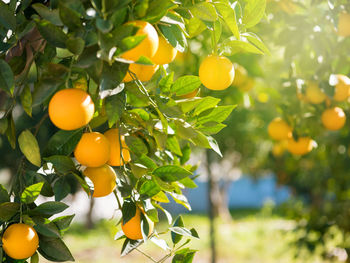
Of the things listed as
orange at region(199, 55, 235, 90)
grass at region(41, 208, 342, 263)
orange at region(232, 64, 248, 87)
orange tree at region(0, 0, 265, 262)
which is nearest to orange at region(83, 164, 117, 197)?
orange tree at region(0, 0, 265, 262)

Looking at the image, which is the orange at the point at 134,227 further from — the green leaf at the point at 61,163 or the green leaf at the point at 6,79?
the green leaf at the point at 6,79

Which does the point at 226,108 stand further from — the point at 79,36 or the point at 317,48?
the point at 317,48

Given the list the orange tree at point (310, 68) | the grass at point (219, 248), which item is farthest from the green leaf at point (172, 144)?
the grass at point (219, 248)

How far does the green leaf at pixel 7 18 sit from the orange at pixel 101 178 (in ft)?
0.86

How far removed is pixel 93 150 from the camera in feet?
2.12

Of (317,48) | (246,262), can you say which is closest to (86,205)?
(246,262)

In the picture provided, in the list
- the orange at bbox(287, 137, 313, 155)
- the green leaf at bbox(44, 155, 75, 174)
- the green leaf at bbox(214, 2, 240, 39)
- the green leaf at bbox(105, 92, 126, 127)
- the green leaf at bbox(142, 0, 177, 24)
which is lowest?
the orange at bbox(287, 137, 313, 155)

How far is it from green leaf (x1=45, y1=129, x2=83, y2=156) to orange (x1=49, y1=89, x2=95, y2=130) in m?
0.12

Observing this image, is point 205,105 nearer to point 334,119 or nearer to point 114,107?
point 114,107

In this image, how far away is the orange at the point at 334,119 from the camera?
127cm

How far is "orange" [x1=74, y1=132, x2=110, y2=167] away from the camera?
647mm

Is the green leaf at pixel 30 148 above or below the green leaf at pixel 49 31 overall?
below

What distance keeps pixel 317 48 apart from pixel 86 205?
7.59 metres

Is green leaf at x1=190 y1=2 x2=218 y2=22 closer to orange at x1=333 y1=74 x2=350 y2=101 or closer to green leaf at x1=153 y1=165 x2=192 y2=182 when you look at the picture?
green leaf at x1=153 y1=165 x2=192 y2=182
